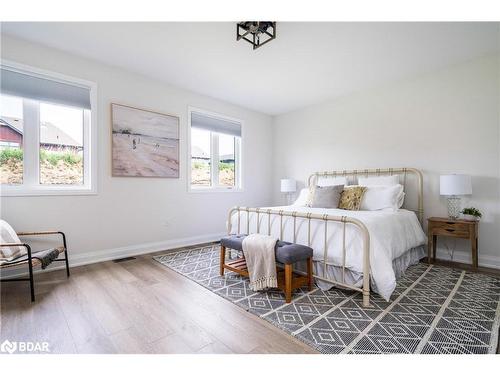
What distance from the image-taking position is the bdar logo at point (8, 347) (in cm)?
137

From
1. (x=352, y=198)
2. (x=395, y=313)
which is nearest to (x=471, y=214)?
(x=352, y=198)

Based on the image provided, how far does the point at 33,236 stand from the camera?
8.48ft

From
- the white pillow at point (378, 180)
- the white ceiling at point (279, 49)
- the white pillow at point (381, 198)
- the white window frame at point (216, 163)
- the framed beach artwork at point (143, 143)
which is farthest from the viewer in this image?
the white window frame at point (216, 163)

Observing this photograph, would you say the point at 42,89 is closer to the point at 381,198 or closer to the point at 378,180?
the point at 381,198

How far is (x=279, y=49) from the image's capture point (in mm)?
2650

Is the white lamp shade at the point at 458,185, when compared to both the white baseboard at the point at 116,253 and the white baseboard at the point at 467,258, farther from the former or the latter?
the white baseboard at the point at 116,253

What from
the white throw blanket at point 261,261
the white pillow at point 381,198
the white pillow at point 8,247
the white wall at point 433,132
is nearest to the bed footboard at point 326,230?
the white throw blanket at point 261,261

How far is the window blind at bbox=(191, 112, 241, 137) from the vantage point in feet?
13.1

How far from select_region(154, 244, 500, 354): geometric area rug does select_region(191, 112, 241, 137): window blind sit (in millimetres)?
2427

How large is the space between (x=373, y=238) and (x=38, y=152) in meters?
3.50

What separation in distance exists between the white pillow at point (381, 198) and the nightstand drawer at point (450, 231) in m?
0.48

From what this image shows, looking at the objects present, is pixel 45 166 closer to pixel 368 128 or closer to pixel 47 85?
pixel 47 85

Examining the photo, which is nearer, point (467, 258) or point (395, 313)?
point (395, 313)
